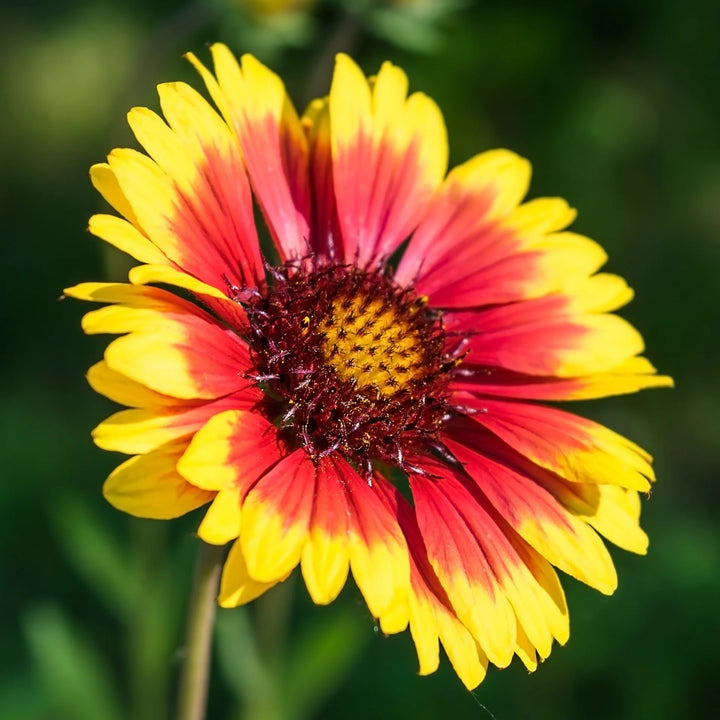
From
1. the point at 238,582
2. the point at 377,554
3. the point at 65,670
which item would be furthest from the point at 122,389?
the point at 65,670

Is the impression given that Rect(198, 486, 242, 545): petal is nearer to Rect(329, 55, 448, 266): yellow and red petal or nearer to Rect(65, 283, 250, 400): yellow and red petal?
Rect(65, 283, 250, 400): yellow and red petal

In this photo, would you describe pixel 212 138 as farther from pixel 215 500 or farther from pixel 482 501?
pixel 482 501

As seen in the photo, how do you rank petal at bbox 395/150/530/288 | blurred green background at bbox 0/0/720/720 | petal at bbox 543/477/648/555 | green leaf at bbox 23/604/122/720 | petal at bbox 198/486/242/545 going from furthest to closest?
blurred green background at bbox 0/0/720/720, green leaf at bbox 23/604/122/720, petal at bbox 395/150/530/288, petal at bbox 543/477/648/555, petal at bbox 198/486/242/545

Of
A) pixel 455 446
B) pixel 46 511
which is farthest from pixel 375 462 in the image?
pixel 46 511

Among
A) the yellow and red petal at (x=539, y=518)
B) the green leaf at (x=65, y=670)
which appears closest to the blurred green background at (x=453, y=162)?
the green leaf at (x=65, y=670)

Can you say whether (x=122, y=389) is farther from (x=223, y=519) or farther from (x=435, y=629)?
(x=435, y=629)

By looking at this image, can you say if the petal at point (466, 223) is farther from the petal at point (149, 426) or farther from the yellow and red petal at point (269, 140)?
the petal at point (149, 426)

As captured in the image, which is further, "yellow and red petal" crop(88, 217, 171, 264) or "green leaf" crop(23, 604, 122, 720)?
"green leaf" crop(23, 604, 122, 720)

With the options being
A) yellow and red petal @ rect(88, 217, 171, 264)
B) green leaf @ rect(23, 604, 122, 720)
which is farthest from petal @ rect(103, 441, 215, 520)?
green leaf @ rect(23, 604, 122, 720)
